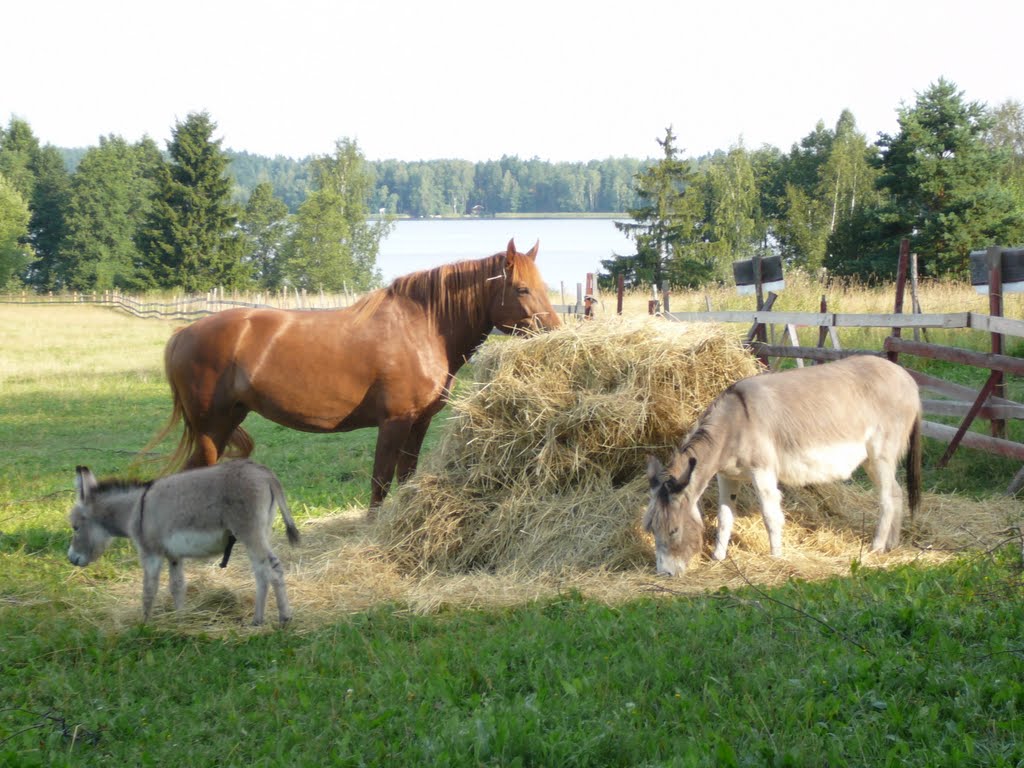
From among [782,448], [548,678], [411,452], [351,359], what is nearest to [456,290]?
[351,359]

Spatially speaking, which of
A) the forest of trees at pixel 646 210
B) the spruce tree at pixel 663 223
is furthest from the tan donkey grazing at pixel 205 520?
the spruce tree at pixel 663 223

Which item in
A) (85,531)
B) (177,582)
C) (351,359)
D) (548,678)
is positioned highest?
(351,359)

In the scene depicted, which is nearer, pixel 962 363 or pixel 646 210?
pixel 962 363

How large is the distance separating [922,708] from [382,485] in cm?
505

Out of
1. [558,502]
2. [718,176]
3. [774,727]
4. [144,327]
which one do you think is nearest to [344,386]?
[558,502]

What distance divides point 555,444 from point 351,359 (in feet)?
6.60

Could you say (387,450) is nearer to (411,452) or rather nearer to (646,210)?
(411,452)

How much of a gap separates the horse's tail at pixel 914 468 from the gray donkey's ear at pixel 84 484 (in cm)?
580

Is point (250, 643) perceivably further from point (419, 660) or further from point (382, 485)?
point (382, 485)

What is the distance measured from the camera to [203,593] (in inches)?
242

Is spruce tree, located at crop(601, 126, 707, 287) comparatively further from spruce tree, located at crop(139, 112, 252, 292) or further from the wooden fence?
the wooden fence

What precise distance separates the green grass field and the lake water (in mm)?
44889

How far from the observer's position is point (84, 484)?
19.6 feet

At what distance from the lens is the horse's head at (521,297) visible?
311 inches
